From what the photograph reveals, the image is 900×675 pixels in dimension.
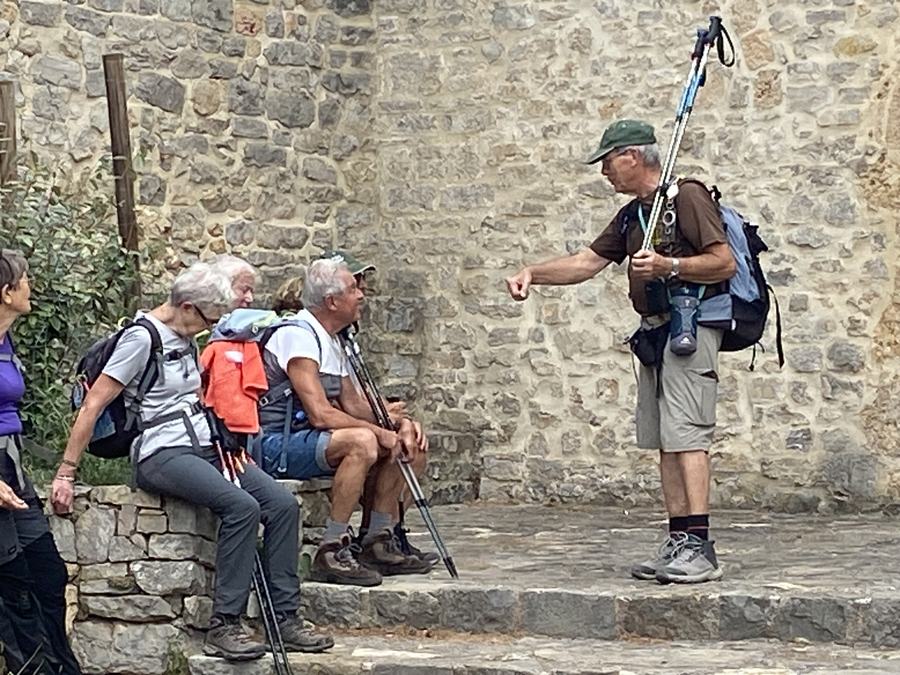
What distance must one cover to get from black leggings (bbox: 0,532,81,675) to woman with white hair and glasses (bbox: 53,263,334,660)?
0.99 feet

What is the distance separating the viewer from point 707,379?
682cm

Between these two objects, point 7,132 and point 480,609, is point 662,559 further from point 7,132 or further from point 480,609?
point 7,132

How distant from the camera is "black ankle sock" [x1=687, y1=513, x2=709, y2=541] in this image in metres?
6.81

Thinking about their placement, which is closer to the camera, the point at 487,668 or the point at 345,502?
the point at 487,668

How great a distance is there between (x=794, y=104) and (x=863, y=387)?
1554mm

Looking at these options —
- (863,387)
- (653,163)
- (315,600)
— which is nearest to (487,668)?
(315,600)

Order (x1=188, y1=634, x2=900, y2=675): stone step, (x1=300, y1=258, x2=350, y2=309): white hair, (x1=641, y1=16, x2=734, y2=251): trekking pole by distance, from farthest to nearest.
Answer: (x1=300, y1=258, x2=350, y2=309): white hair
(x1=641, y1=16, x2=734, y2=251): trekking pole
(x1=188, y1=634, x2=900, y2=675): stone step

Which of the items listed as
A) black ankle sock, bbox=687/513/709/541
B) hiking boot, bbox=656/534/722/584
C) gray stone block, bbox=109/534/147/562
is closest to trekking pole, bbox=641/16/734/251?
black ankle sock, bbox=687/513/709/541

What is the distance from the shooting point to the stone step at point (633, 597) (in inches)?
250

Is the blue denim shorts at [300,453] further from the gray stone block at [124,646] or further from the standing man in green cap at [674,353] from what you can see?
the standing man in green cap at [674,353]

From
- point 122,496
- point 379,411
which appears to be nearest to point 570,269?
point 379,411

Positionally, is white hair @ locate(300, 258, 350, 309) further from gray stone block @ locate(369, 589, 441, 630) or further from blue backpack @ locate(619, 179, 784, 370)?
blue backpack @ locate(619, 179, 784, 370)

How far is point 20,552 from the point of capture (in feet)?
20.1

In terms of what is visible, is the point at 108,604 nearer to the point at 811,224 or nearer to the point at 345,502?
the point at 345,502
